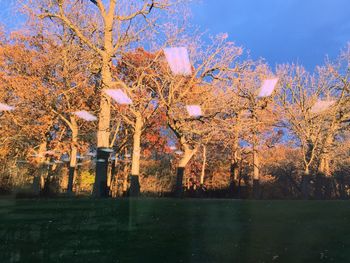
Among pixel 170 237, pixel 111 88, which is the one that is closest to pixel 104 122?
pixel 111 88

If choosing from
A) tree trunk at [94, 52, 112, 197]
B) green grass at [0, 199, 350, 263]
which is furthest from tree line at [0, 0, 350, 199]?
green grass at [0, 199, 350, 263]

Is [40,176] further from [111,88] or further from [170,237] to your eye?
[170,237]

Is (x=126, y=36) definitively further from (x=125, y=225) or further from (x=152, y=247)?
(x=152, y=247)

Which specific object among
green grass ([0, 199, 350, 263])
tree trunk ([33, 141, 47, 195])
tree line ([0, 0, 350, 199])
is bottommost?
green grass ([0, 199, 350, 263])

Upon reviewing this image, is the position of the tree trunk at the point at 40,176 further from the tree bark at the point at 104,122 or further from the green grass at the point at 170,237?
the green grass at the point at 170,237

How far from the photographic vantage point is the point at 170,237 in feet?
15.5

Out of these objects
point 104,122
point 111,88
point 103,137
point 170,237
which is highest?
point 111,88

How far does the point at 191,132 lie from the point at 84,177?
49.0 ft

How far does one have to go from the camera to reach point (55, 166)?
966 inches

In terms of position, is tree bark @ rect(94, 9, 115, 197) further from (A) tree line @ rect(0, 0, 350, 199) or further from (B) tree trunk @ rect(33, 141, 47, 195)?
(B) tree trunk @ rect(33, 141, 47, 195)

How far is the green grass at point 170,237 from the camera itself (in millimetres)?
3881

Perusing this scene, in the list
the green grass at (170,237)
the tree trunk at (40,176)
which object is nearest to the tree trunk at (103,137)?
the tree trunk at (40,176)

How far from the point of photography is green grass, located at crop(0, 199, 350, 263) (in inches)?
153

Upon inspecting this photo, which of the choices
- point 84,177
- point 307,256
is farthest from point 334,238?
point 84,177
